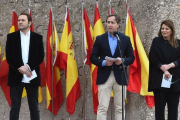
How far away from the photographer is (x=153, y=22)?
19.9ft

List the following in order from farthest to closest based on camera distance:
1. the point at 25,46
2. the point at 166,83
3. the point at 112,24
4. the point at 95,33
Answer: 1. the point at 95,33
2. the point at 25,46
3. the point at 112,24
4. the point at 166,83

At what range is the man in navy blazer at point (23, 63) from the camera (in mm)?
5051

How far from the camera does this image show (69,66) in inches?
247

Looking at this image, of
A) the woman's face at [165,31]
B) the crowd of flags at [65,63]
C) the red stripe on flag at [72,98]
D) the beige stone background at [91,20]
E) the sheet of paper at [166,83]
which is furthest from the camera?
the red stripe on flag at [72,98]

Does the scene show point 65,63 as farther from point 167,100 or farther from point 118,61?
point 167,100

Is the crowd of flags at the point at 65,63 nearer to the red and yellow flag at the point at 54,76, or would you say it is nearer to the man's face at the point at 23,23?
the red and yellow flag at the point at 54,76

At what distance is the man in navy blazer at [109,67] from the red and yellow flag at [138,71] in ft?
2.92

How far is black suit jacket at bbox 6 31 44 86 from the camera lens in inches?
199

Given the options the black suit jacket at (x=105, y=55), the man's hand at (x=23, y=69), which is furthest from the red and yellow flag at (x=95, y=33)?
the man's hand at (x=23, y=69)

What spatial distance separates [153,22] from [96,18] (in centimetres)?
95

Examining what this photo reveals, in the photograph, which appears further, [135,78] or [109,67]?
[135,78]

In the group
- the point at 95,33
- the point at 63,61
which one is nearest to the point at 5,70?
the point at 63,61

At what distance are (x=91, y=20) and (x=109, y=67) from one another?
6.10 feet

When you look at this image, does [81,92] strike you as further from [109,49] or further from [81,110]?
[109,49]
